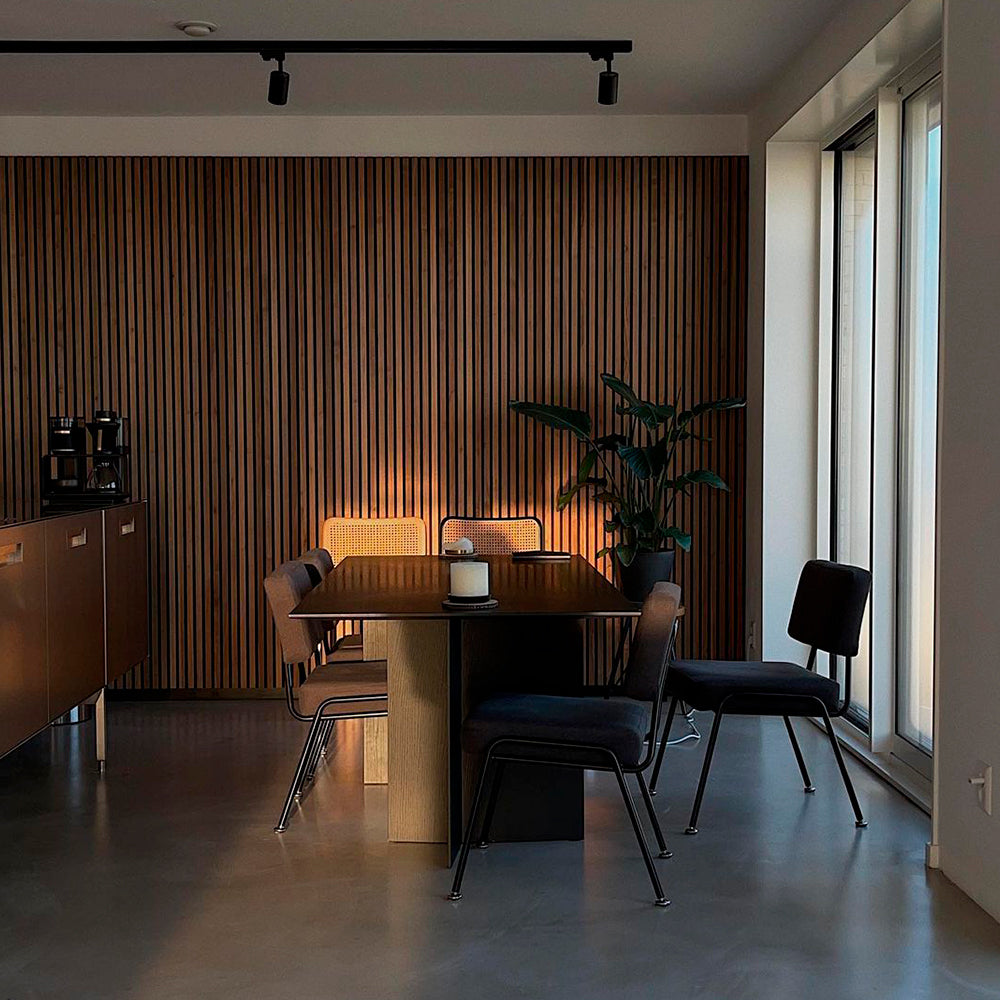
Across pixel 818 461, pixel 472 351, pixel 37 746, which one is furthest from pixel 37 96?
pixel 818 461

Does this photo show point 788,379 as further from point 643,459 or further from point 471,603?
point 471,603

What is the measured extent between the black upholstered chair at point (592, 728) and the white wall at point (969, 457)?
2.87ft

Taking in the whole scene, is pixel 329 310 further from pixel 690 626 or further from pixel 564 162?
pixel 690 626

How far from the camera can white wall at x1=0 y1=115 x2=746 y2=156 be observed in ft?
20.6

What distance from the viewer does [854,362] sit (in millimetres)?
5699

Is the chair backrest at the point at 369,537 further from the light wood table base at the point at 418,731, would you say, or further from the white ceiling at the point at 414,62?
the light wood table base at the point at 418,731

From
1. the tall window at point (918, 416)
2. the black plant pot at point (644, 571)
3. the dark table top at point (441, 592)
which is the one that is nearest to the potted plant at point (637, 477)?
the black plant pot at point (644, 571)

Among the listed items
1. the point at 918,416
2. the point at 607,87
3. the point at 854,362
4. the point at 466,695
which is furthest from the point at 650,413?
the point at 466,695

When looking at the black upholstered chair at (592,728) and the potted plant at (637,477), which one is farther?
the potted plant at (637,477)

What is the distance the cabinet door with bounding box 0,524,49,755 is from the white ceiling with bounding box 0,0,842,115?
2.15 m

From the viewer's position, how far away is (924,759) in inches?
182

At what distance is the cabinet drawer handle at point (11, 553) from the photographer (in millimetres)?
3924

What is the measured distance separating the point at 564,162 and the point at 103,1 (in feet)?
8.35

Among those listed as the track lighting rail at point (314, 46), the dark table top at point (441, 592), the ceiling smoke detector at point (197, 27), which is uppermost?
the ceiling smoke detector at point (197, 27)
